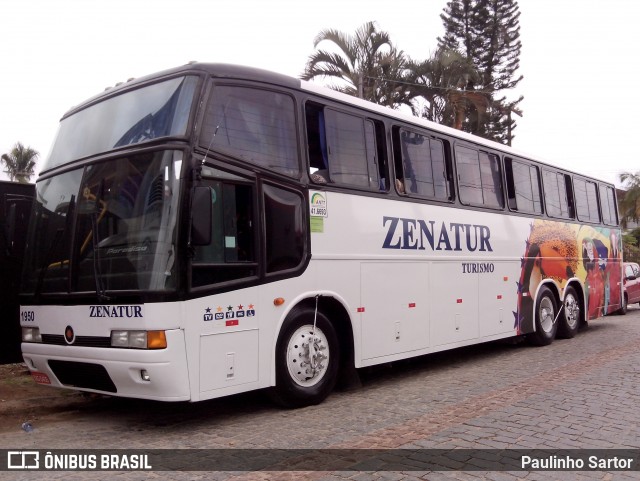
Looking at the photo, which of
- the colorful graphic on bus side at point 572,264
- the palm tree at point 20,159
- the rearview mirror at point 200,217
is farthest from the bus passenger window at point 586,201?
the palm tree at point 20,159

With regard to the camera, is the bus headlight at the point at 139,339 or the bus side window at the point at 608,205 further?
the bus side window at the point at 608,205

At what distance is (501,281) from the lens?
34.7ft

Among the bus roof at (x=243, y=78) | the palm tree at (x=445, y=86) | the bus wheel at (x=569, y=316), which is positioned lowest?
the bus wheel at (x=569, y=316)

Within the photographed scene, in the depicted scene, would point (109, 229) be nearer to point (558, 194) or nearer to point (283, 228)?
point (283, 228)

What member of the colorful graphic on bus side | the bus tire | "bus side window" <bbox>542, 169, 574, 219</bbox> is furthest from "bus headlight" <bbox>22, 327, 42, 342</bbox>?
"bus side window" <bbox>542, 169, 574, 219</bbox>

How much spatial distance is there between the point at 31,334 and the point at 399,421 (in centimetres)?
397

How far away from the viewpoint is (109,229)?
5926 millimetres

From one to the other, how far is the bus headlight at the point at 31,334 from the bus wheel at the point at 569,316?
396 inches

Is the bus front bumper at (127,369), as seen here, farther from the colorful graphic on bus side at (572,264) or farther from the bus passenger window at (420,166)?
the colorful graphic on bus side at (572,264)

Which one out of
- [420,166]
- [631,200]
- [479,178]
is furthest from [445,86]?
[631,200]

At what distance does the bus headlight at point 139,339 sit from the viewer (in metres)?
5.45

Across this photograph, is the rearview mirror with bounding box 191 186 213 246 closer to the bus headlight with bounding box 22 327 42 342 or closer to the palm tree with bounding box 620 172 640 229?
the bus headlight with bounding box 22 327 42 342

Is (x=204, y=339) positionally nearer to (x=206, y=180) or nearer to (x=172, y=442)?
(x=172, y=442)

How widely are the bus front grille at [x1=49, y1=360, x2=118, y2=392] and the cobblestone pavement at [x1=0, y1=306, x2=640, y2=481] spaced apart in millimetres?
449
